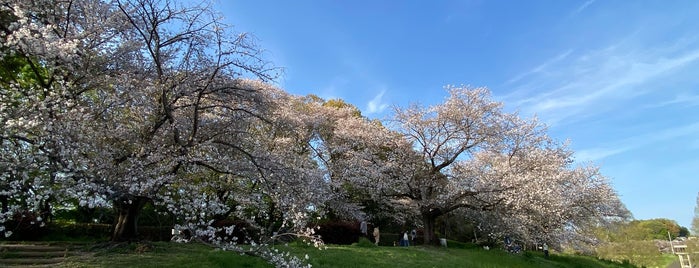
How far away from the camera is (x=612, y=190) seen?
2536cm

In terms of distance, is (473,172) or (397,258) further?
(473,172)

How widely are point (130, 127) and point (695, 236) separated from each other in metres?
62.9

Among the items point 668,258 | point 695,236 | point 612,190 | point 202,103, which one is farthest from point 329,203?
point 668,258

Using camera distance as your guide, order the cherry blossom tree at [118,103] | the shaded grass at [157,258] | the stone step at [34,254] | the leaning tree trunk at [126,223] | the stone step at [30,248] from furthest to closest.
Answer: the leaning tree trunk at [126,223]
the stone step at [30,248]
the stone step at [34,254]
the shaded grass at [157,258]
the cherry blossom tree at [118,103]

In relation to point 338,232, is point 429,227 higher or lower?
higher

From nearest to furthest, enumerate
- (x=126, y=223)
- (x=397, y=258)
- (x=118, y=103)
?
(x=118, y=103) → (x=126, y=223) → (x=397, y=258)

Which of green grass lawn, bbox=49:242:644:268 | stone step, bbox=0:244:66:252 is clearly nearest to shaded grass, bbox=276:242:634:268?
green grass lawn, bbox=49:242:644:268

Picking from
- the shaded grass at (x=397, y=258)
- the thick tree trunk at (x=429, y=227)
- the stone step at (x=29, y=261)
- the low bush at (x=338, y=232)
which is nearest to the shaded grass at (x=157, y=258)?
the stone step at (x=29, y=261)

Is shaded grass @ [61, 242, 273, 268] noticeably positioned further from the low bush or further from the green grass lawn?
the low bush

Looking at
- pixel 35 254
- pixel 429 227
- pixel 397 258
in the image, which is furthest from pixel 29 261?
pixel 429 227

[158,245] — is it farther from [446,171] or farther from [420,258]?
[446,171]

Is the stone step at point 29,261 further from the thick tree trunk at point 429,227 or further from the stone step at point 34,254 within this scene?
the thick tree trunk at point 429,227

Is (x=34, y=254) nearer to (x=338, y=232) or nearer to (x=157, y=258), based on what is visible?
(x=157, y=258)

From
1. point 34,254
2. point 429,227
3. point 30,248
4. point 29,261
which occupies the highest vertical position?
point 429,227
